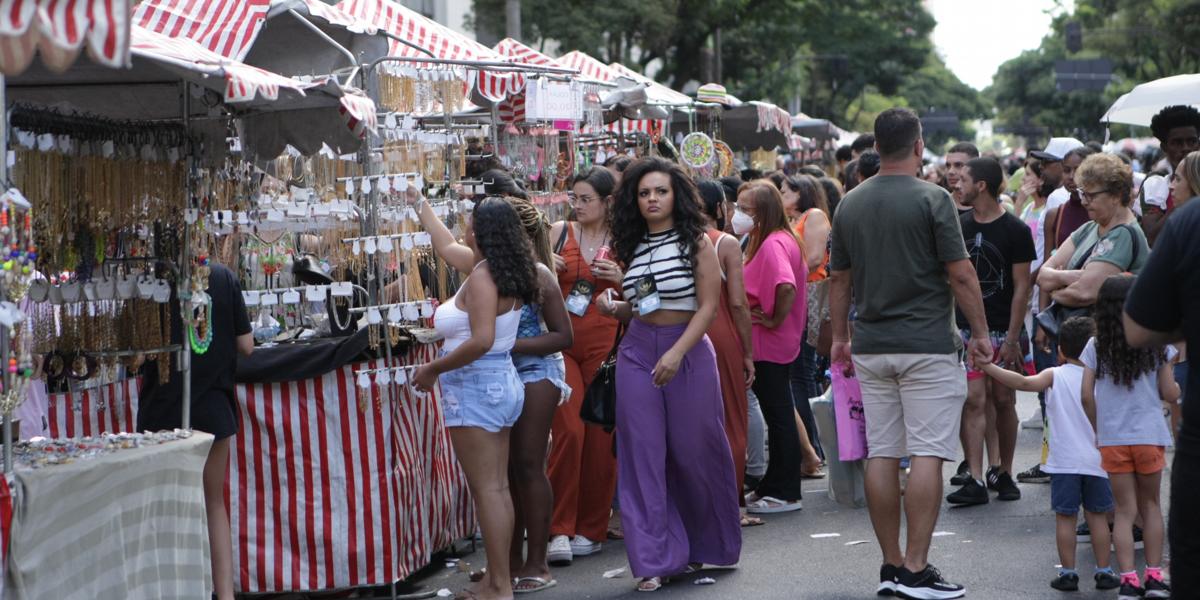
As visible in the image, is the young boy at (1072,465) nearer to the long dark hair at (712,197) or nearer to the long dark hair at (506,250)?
the long dark hair at (506,250)

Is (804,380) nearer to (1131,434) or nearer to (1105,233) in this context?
(1105,233)

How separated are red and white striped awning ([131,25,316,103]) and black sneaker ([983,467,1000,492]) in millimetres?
4966

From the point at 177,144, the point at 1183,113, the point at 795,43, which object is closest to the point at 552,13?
the point at 795,43

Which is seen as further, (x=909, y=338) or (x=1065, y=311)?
(x=1065, y=311)

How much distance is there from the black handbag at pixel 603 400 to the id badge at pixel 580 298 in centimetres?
60

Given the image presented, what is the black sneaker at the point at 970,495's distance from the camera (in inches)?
323

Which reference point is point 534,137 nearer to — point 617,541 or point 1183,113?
point 617,541

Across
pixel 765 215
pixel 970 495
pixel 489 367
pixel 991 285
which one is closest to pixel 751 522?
pixel 970 495

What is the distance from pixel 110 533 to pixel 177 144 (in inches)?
65.9

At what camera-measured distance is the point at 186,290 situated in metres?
5.79

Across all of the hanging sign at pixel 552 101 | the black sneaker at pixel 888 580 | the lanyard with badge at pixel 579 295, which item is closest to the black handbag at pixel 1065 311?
the black sneaker at pixel 888 580

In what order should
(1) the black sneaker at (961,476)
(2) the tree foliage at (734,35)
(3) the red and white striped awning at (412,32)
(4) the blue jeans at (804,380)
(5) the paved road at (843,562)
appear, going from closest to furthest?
1. (5) the paved road at (843,562)
2. (1) the black sneaker at (961,476)
3. (4) the blue jeans at (804,380)
4. (3) the red and white striped awning at (412,32)
5. (2) the tree foliage at (734,35)

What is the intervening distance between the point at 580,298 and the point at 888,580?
7.05ft

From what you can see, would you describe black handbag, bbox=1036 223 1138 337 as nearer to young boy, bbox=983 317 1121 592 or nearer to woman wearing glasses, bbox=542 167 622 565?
young boy, bbox=983 317 1121 592
